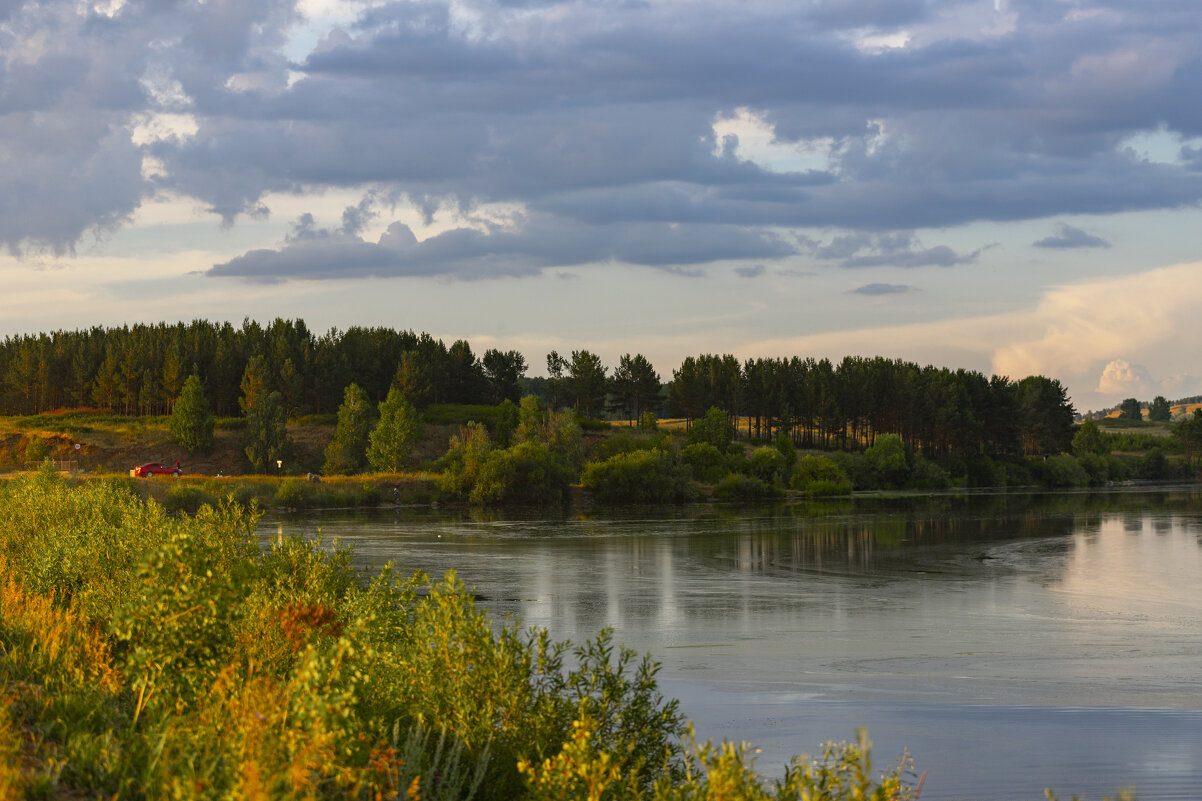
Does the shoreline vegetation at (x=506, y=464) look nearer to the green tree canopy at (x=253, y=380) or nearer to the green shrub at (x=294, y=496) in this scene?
the green shrub at (x=294, y=496)

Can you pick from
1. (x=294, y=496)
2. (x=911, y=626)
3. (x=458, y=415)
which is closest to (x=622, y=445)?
(x=458, y=415)

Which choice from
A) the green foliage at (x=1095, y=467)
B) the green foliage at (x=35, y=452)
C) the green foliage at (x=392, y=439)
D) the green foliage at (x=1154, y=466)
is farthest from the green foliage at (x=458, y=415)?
the green foliage at (x=1154, y=466)

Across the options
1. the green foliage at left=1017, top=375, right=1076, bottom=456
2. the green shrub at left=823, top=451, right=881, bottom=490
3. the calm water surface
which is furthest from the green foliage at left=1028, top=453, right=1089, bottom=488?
the calm water surface

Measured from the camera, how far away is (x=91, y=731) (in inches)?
412

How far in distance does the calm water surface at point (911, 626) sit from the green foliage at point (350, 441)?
3543 centimetres

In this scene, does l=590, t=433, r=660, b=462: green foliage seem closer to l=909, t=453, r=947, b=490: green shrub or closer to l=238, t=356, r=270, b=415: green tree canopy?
l=909, t=453, r=947, b=490: green shrub

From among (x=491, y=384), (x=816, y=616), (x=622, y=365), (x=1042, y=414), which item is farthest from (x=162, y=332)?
(x=816, y=616)

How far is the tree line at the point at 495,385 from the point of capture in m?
127

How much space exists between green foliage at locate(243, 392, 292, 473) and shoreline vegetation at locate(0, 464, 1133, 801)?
8644cm

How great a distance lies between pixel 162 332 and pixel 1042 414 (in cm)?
11298

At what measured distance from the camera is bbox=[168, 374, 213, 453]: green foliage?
4188 inches

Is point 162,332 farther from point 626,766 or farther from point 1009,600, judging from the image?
point 626,766

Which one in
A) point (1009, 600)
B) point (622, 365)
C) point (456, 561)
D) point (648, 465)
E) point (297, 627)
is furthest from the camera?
point (622, 365)

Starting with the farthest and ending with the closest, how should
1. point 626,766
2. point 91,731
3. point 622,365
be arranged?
point 622,365 → point 626,766 → point 91,731
